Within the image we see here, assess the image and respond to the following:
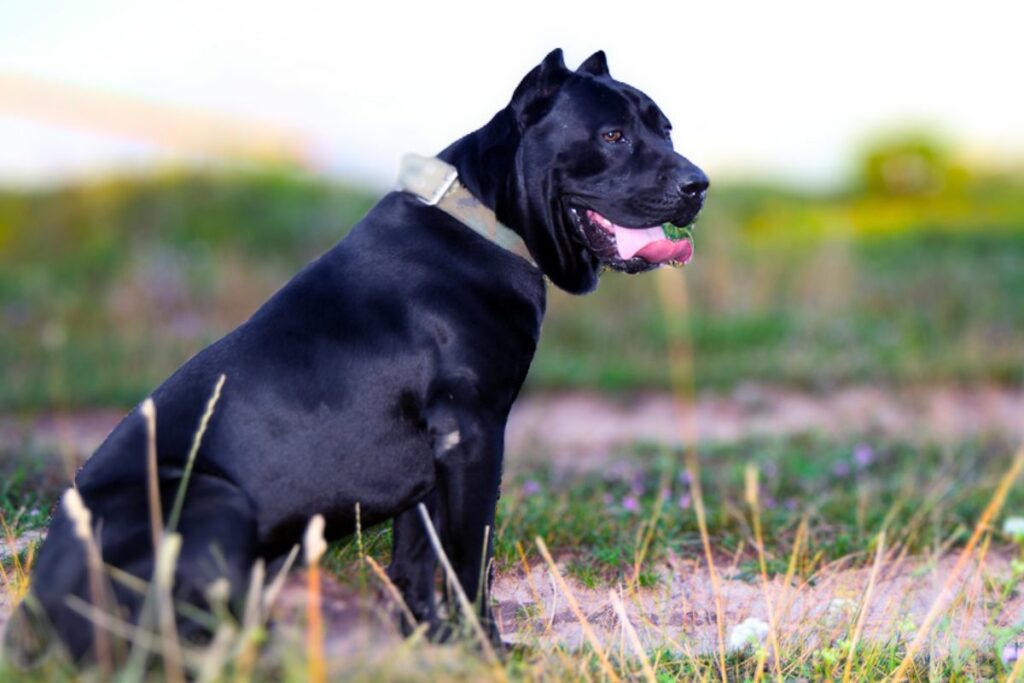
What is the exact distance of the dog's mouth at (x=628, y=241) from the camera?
11.4 ft

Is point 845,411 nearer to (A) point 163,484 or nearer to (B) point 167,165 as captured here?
(A) point 163,484

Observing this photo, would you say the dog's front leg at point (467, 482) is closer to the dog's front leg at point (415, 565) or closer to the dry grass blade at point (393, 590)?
the dry grass blade at point (393, 590)

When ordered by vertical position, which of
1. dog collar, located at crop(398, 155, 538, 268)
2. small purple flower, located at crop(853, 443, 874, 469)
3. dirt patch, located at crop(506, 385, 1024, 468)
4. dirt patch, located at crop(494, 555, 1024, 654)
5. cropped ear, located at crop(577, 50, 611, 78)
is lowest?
dirt patch, located at crop(506, 385, 1024, 468)

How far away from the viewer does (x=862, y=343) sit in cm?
958

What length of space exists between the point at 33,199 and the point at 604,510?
1054 cm

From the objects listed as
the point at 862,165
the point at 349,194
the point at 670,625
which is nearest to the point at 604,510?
the point at 670,625

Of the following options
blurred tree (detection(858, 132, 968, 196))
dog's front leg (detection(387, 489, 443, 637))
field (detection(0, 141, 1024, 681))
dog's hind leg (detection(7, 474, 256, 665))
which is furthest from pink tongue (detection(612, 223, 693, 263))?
blurred tree (detection(858, 132, 968, 196))

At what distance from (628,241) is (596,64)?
2.00 ft

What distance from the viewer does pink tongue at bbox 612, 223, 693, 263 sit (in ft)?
11.4

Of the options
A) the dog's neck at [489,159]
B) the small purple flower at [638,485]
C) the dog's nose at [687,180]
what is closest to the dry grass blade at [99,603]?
the dog's neck at [489,159]

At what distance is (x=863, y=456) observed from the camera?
645 cm

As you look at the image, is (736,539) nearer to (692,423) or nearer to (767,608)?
(767,608)

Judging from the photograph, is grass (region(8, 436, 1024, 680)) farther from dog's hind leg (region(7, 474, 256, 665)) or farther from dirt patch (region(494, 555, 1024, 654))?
dog's hind leg (region(7, 474, 256, 665))

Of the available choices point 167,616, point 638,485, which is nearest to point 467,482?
point 167,616
